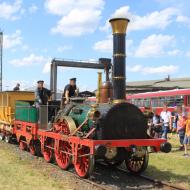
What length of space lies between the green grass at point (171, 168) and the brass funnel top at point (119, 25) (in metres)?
3.38

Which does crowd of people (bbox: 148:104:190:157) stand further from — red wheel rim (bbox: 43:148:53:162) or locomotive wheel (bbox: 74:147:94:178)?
locomotive wheel (bbox: 74:147:94:178)

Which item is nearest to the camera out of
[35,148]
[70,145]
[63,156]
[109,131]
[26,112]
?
[109,131]

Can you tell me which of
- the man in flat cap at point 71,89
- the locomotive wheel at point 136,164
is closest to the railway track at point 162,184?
the locomotive wheel at point 136,164

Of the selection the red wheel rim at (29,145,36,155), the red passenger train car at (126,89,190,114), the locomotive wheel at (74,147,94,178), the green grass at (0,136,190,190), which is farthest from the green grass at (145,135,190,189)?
the red passenger train car at (126,89,190,114)

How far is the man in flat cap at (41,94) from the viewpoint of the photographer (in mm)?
12891

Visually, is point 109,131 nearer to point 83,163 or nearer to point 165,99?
point 83,163

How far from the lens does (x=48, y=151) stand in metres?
11.7

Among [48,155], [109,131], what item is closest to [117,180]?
[109,131]

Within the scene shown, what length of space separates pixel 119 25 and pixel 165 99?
699 inches

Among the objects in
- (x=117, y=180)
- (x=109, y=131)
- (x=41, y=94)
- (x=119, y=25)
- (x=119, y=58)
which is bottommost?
(x=117, y=180)

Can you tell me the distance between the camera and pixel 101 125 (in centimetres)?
873

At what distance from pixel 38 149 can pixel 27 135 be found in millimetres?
565

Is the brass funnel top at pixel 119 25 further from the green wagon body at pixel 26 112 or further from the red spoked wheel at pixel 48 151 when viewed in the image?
the green wagon body at pixel 26 112

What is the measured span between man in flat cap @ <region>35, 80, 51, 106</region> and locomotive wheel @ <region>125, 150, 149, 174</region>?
154 inches
